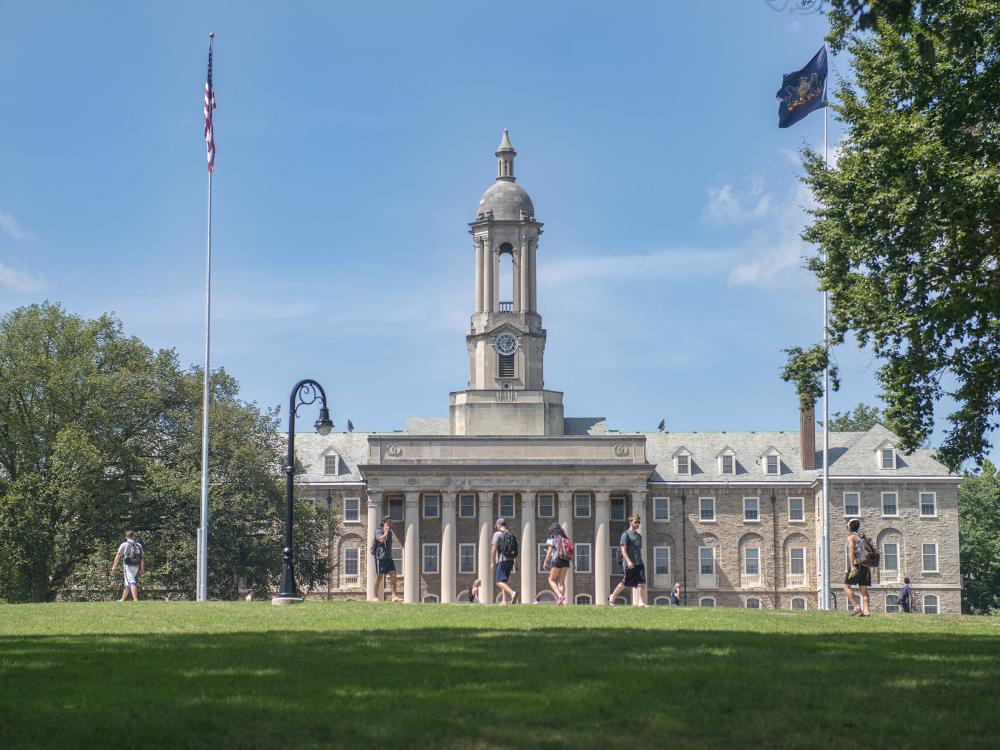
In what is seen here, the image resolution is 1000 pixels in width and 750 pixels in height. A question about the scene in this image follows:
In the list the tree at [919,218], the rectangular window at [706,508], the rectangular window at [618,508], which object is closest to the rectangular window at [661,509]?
the rectangular window at [706,508]

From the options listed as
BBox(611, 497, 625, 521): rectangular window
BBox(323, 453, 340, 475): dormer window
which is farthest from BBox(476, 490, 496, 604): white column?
BBox(323, 453, 340, 475): dormer window

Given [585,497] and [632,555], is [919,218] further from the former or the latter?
[585,497]

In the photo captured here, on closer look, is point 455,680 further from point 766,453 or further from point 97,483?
point 766,453

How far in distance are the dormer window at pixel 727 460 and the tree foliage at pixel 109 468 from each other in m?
37.8

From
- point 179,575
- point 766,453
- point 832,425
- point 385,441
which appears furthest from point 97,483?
point 832,425

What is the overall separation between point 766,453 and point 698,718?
94.2 metres

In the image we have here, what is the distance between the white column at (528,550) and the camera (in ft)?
322

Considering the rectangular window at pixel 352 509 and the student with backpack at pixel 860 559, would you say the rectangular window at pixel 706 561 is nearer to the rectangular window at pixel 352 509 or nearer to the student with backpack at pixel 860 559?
the rectangular window at pixel 352 509

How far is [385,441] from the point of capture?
101 metres

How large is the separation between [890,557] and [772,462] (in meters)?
10.3

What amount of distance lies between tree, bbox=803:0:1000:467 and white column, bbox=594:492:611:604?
2358 inches

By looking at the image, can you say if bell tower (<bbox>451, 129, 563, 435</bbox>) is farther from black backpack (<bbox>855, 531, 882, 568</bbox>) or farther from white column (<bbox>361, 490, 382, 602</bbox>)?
black backpack (<bbox>855, 531, 882, 568</bbox>)

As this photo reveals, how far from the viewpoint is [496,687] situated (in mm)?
14914

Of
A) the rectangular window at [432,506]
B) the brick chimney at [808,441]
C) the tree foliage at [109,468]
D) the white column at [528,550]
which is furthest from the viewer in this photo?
the brick chimney at [808,441]
